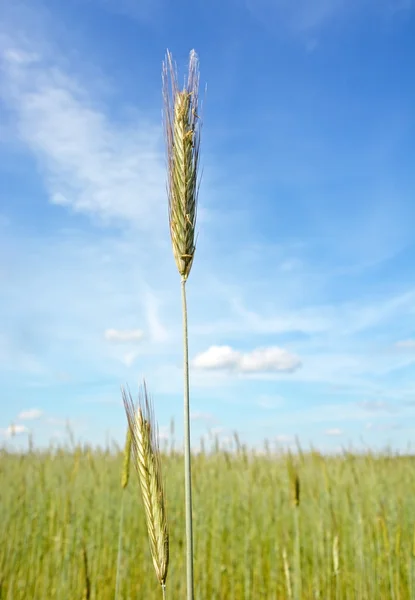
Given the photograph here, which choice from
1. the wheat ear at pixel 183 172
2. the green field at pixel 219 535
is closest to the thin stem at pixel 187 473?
the wheat ear at pixel 183 172

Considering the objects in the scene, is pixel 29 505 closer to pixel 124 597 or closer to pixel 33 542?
pixel 33 542

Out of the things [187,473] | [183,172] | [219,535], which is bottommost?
[219,535]

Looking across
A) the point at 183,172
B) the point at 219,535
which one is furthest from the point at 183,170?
the point at 219,535

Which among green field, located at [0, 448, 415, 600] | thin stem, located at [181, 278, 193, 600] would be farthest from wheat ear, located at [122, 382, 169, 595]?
green field, located at [0, 448, 415, 600]

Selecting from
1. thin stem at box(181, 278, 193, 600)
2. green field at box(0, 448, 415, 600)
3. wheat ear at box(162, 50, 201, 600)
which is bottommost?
green field at box(0, 448, 415, 600)

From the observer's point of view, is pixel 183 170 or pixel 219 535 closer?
pixel 183 170

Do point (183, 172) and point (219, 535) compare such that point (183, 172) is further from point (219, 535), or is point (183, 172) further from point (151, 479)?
point (219, 535)

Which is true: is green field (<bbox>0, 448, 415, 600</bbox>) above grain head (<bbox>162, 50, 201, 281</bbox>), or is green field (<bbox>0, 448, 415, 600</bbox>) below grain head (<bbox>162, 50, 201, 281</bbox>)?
below

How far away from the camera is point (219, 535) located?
3328 mm

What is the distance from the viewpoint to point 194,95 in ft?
3.96

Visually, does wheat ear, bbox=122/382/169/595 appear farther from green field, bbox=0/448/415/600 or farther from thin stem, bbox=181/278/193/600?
green field, bbox=0/448/415/600

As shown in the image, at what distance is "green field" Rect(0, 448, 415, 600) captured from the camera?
306 cm

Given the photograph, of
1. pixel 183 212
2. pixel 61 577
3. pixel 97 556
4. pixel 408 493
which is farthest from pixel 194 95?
pixel 408 493

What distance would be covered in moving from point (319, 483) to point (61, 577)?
176 centimetres
